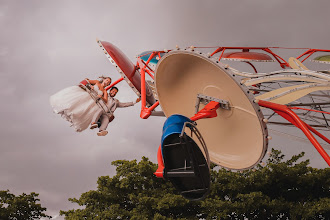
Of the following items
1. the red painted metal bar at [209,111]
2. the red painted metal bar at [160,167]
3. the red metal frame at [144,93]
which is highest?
the red metal frame at [144,93]

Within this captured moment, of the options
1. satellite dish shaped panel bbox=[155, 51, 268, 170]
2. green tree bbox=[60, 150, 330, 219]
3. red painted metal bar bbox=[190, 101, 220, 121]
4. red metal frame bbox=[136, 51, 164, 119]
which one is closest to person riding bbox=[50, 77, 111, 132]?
red metal frame bbox=[136, 51, 164, 119]

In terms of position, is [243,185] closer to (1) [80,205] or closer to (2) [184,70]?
(1) [80,205]

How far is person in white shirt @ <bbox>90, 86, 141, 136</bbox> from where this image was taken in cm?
1485

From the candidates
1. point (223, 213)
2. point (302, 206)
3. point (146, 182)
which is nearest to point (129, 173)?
point (146, 182)

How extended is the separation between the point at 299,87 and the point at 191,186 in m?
4.26

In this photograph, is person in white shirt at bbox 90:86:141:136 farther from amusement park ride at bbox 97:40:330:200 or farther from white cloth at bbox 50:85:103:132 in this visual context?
amusement park ride at bbox 97:40:330:200

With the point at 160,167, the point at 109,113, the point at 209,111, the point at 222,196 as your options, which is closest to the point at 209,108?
the point at 209,111

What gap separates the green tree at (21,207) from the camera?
2636 cm

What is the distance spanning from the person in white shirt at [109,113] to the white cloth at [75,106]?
0.66 feet

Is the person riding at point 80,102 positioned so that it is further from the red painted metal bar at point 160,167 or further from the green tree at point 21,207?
the green tree at point 21,207

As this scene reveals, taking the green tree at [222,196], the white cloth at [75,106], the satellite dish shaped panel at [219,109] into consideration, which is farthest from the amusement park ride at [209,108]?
the green tree at [222,196]

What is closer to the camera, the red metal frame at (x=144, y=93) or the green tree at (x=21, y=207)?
the red metal frame at (x=144, y=93)

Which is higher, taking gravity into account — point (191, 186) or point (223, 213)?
point (223, 213)

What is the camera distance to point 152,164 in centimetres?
2859
